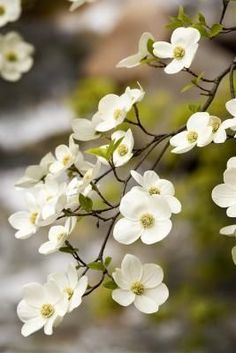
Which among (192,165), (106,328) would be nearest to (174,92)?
(192,165)

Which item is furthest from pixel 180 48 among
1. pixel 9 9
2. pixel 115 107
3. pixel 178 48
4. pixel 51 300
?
pixel 9 9

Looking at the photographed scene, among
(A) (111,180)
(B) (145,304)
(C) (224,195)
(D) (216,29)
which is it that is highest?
(D) (216,29)

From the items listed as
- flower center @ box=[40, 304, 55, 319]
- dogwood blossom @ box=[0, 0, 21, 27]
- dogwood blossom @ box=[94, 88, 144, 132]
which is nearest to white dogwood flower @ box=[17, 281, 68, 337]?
flower center @ box=[40, 304, 55, 319]

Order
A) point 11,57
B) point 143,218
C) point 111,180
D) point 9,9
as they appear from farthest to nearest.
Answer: point 111,180 < point 11,57 < point 9,9 < point 143,218

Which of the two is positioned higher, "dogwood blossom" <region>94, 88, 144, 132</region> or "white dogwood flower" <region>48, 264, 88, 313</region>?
"dogwood blossom" <region>94, 88, 144, 132</region>

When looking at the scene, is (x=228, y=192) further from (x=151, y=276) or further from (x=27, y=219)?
(x=27, y=219)

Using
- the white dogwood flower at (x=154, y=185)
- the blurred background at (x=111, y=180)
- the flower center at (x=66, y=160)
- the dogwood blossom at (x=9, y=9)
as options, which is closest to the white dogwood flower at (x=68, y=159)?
the flower center at (x=66, y=160)

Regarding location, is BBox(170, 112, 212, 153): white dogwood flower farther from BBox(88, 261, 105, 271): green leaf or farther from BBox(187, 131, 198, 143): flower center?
BBox(88, 261, 105, 271): green leaf
